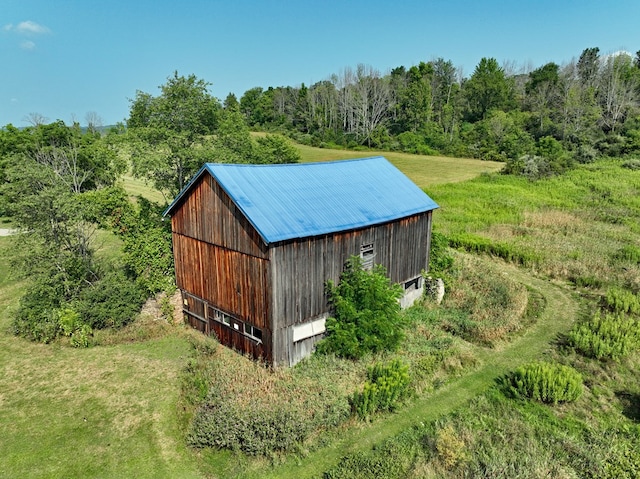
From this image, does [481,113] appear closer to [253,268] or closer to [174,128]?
[174,128]

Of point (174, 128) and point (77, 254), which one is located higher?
point (174, 128)

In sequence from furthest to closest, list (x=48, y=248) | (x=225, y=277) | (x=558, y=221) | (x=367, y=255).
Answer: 1. (x=558, y=221)
2. (x=48, y=248)
3. (x=367, y=255)
4. (x=225, y=277)

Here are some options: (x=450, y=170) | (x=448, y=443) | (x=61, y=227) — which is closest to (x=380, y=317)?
(x=448, y=443)

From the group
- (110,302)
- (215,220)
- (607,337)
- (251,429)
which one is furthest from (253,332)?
(607,337)

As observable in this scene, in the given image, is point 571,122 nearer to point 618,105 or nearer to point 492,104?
point 618,105

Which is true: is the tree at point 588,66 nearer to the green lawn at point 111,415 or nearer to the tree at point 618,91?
the tree at point 618,91

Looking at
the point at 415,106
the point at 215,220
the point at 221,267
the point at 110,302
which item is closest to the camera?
the point at 215,220
